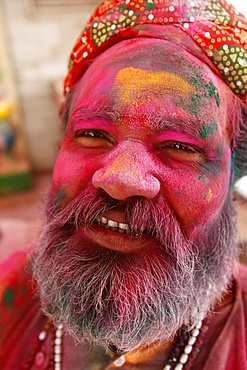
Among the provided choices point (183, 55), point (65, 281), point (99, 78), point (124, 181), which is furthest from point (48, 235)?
point (183, 55)

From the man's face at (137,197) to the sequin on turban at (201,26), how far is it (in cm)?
3

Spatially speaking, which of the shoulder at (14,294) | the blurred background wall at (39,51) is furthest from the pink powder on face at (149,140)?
the blurred background wall at (39,51)

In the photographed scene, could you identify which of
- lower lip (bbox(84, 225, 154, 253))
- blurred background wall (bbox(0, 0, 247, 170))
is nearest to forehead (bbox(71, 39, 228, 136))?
lower lip (bbox(84, 225, 154, 253))

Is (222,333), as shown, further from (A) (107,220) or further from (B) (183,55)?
(B) (183,55)

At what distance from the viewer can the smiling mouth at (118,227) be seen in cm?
72

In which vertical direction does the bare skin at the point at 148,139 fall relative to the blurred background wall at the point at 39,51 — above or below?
above

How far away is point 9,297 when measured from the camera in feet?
3.47

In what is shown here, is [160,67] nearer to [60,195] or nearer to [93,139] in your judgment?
[93,139]

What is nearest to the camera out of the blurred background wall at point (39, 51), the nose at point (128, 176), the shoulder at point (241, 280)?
the nose at point (128, 176)

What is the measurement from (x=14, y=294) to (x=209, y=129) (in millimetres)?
672

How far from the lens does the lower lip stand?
730 mm

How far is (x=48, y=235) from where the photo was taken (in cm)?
83

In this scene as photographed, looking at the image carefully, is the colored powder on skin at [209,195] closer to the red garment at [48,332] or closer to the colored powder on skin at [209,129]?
the colored powder on skin at [209,129]

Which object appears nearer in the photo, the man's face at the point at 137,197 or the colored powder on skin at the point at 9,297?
the man's face at the point at 137,197
